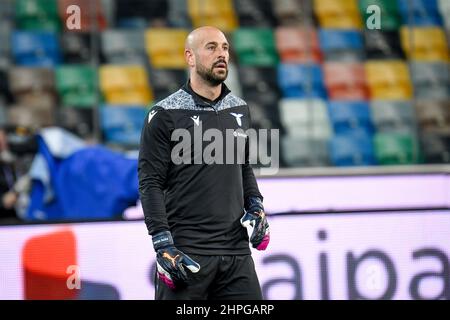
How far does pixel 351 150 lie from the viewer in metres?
8.89

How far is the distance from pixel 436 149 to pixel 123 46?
2991 mm

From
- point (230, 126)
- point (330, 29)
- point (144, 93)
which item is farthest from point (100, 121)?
point (230, 126)

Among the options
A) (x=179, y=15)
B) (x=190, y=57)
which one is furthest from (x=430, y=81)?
(x=190, y=57)

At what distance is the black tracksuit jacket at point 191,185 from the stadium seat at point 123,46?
531 cm

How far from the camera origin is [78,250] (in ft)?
18.3

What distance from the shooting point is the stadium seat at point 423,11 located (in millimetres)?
9422

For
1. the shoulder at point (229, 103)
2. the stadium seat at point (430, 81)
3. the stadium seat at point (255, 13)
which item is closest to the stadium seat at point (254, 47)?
the stadium seat at point (255, 13)

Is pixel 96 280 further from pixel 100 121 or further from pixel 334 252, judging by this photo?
pixel 100 121

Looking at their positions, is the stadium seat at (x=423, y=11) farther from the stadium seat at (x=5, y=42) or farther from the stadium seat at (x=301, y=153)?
the stadium seat at (x=5, y=42)

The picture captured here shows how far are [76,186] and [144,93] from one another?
216 centimetres

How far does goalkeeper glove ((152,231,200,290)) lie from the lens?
3877 millimetres

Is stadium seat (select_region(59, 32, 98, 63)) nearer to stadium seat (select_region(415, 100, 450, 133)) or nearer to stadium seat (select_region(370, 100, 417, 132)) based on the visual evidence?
stadium seat (select_region(370, 100, 417, 132))

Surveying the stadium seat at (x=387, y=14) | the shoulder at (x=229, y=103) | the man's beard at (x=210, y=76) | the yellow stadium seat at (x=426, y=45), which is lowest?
→ the shoulder at (x=229, y=103)

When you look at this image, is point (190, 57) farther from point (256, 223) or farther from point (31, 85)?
point (31, 85)
